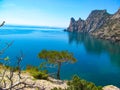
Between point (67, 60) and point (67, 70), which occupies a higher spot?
point (67, 60)

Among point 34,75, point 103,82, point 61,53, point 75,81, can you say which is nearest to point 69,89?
point 75,81

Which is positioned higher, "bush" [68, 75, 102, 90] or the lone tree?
"bush" [68, 75, 102, 90]

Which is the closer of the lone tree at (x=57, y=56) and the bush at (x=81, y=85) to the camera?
the bush at (x=81, y=85)

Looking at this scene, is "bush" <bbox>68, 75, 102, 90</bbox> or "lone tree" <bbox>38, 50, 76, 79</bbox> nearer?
"bush" <bbox>68, 75, 102, 90</bbox>

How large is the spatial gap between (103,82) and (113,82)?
325cm

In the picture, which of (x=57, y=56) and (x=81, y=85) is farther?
(x=57, y=56)

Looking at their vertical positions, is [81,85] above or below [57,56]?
above

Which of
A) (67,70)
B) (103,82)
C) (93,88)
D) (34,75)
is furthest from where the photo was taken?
(67,70)

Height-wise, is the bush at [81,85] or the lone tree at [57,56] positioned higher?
the bush at [81,85]

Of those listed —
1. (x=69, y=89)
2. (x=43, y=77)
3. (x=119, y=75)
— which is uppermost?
(x=69, y=89)

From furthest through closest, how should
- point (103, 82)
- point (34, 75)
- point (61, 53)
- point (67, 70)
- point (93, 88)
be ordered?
point (67, 70)
point (103, 82)
point (61, 53)
point (34, 75)
point (93, 88)

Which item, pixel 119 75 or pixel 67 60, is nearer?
pixel 67 60

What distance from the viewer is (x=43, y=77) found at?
3434 cm

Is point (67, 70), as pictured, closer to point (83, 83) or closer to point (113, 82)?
point (113, 82)
